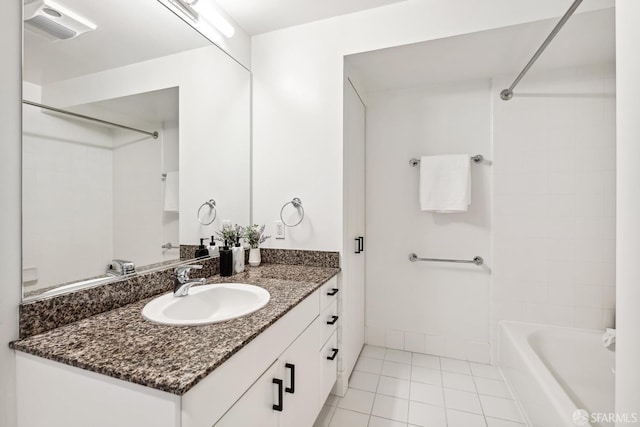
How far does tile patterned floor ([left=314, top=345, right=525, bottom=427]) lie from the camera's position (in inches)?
62.6

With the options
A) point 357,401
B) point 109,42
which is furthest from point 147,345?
point 357,401

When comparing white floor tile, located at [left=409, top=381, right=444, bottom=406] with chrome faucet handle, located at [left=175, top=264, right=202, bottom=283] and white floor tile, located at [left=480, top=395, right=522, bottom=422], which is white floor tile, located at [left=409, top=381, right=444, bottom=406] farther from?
chrome faucet handle, located at [left=175, top=264, right=202, bottom=283]

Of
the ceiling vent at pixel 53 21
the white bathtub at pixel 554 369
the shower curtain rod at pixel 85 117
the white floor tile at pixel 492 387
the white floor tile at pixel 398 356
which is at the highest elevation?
the ceiling vent at pixel 53 21

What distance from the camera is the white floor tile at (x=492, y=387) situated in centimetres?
181

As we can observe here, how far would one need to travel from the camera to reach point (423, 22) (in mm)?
1648

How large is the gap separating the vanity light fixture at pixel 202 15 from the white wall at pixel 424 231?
4.02 ft

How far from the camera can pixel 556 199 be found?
2006 mm

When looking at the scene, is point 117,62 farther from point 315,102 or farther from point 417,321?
point 417,321

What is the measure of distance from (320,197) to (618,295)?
1358mm

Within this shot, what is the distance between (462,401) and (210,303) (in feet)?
5.18

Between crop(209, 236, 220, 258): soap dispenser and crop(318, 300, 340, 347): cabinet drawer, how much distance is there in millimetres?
710

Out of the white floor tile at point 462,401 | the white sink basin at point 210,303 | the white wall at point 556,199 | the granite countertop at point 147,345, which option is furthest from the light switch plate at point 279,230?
the white wall at point 556,199

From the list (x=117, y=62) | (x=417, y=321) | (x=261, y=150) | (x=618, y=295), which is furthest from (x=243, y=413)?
(x=417, y=321)

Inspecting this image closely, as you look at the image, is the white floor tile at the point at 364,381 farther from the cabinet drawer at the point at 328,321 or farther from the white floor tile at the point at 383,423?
the cabinet drawer at the point at 328,321
